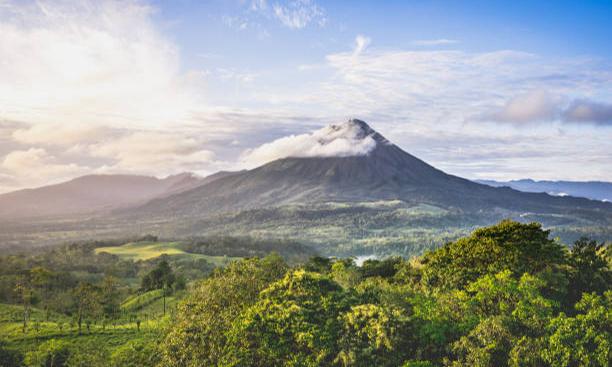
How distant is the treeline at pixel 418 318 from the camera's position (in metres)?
20.5

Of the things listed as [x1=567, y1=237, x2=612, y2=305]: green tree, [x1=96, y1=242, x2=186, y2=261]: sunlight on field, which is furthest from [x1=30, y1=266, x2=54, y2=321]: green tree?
[x1=96, y1=242, x2=186, y2=261]: sunlight on field

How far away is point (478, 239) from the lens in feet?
94.7

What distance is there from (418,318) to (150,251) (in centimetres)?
11045

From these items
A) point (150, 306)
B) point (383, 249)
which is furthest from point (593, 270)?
point (383, 249)

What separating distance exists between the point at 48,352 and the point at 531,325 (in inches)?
1022

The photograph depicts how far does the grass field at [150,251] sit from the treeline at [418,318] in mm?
81470

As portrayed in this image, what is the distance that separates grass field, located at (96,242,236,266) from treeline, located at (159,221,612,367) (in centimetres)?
8147

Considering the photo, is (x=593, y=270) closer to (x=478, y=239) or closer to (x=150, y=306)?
(x=478, y=239)

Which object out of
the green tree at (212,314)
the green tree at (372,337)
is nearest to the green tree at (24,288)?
the green tree at (212,314)

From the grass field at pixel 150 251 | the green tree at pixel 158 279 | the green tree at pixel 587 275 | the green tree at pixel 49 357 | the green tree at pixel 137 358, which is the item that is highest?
the green tree at pixel 587 275

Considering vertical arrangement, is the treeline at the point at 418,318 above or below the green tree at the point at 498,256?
below

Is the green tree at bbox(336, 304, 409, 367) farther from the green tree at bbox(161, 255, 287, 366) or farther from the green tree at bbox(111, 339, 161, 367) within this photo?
the green tree at bbox(111, 339, 161, 367)

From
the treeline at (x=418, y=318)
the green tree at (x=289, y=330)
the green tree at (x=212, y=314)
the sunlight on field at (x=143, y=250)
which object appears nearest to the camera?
the treeline at (x=418, y=318)

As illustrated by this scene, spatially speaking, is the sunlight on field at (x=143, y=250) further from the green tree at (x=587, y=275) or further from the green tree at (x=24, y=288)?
the green tree at (x=587, y=275)
